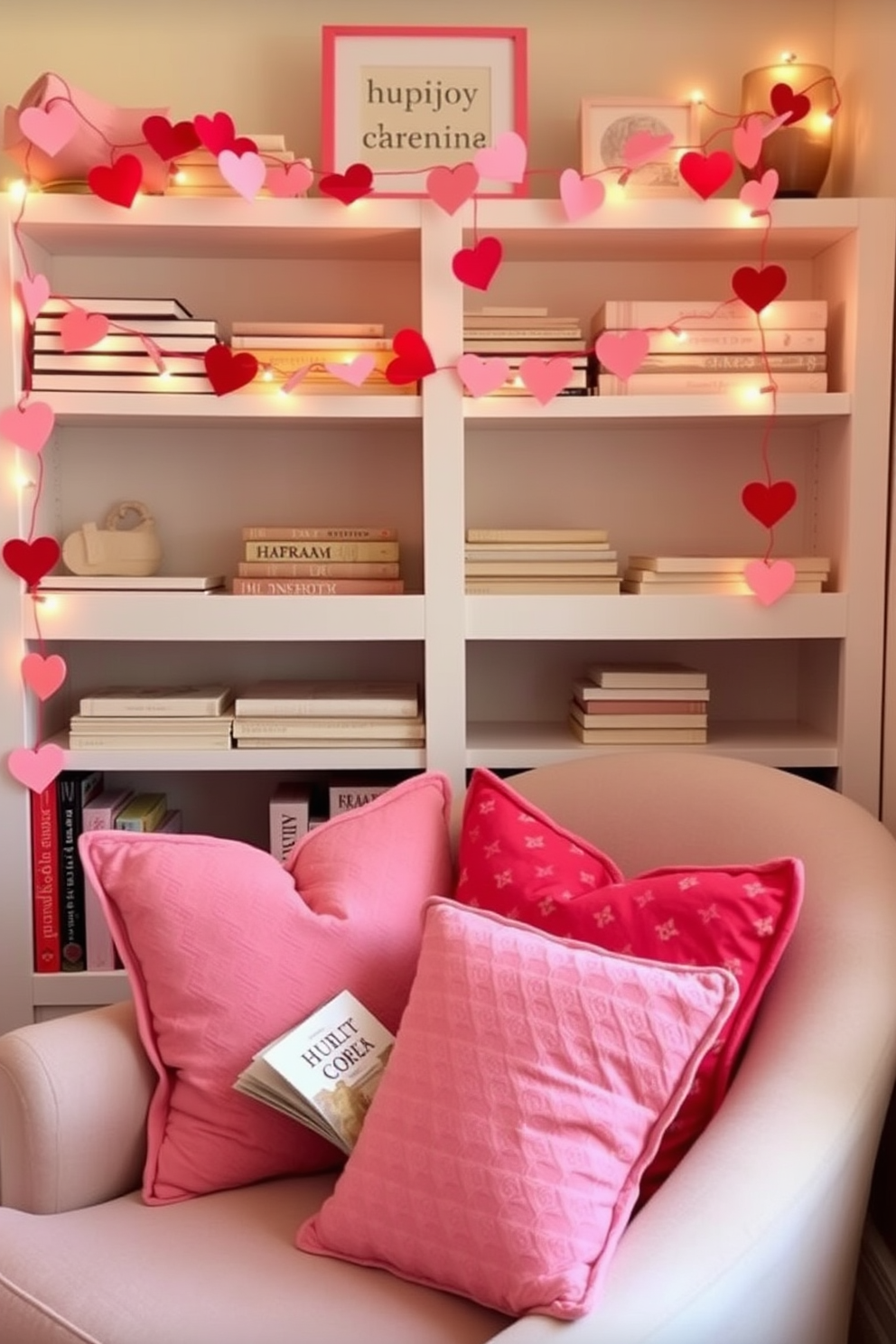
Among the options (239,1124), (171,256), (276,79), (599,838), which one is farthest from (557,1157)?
(276,79)

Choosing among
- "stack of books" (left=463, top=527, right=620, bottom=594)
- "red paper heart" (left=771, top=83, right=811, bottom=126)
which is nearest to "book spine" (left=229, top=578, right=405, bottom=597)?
"stack of books" (left=463, top=527, right=620, bottom=594)

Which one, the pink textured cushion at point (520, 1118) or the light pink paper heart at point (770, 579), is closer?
the pink textured cushion at point (520, 1118)

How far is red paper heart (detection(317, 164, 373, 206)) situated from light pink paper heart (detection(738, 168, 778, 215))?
0.59 metres

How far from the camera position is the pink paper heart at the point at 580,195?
184 cm

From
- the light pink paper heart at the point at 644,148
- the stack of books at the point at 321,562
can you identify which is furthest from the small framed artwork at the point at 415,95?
the stack of books at the point at 321,562

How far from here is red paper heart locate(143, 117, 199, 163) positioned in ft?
5.97

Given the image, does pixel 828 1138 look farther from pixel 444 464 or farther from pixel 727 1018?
pixel 444 464

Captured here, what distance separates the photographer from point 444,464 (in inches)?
74.6

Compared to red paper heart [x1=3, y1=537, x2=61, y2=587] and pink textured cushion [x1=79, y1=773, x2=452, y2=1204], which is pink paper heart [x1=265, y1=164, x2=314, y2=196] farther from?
pink textured cushion [x1=79, y1=773, x2=452, y2=1204]

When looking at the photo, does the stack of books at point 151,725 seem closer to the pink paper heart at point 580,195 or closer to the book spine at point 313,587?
the book spine at point 313,587

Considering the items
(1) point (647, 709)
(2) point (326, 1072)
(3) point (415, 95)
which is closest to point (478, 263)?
(3) point (415, 95)

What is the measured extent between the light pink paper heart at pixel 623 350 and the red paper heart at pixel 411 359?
0.28 metres

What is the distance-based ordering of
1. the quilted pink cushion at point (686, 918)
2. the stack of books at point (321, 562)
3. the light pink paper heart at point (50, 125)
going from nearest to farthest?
1. the quilted pink cushion at point (686, 918)
2. the light pink paper heart at point (50, 125)
3. the stack of books at point (321, 562)

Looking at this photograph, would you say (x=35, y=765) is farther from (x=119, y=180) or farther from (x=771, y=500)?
(x=771, y=500)
